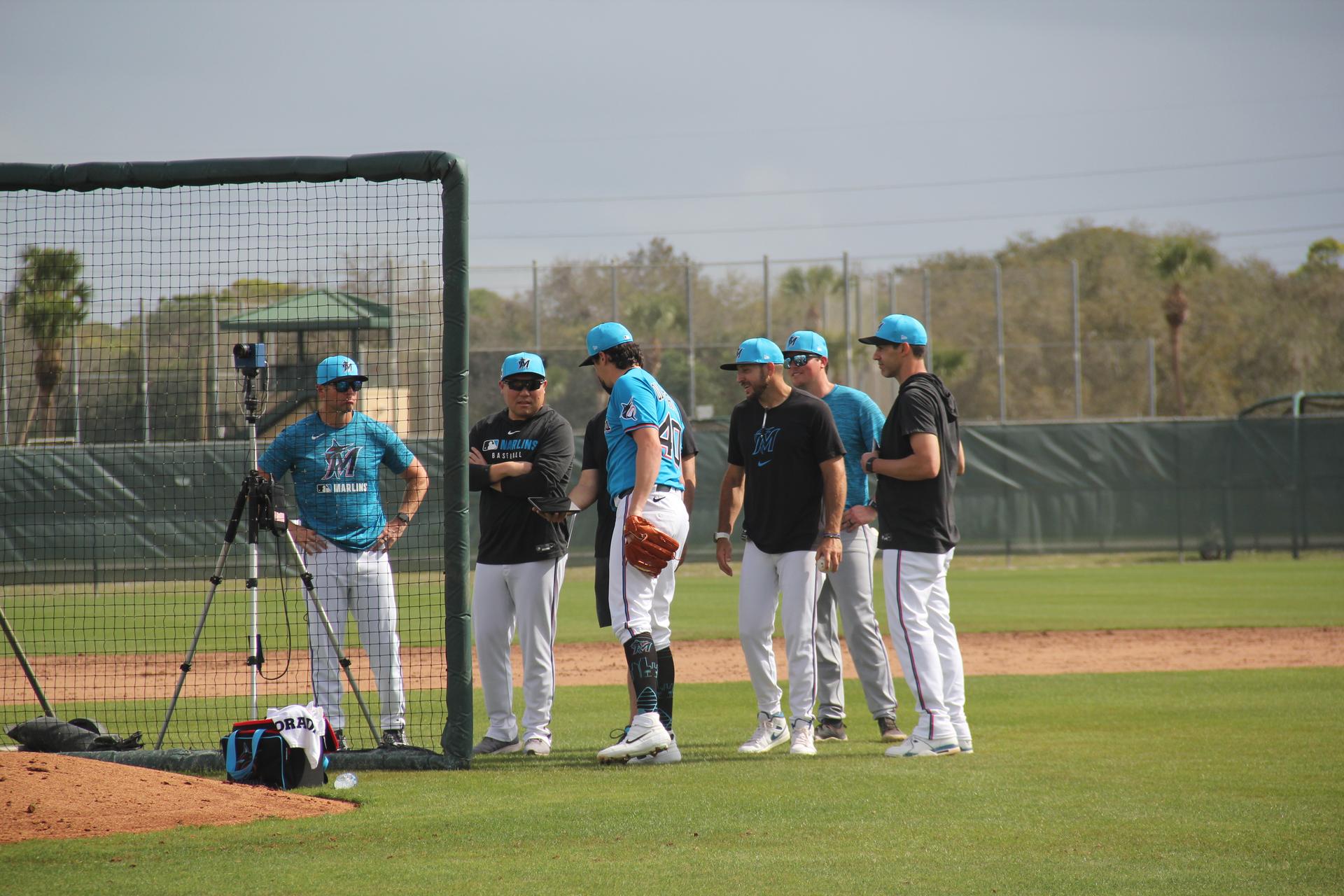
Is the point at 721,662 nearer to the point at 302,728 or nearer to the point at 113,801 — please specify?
the point at 302,728

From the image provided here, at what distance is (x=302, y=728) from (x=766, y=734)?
241 centimetres

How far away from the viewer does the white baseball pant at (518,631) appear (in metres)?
6.67

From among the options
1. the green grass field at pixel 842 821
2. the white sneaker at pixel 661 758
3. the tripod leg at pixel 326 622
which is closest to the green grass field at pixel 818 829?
the green grass field at pixel 842 821

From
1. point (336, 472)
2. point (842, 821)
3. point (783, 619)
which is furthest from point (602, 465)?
point (842, 821)

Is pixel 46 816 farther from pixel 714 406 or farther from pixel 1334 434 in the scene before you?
pixel 714 406

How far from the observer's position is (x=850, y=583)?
7.07 metres

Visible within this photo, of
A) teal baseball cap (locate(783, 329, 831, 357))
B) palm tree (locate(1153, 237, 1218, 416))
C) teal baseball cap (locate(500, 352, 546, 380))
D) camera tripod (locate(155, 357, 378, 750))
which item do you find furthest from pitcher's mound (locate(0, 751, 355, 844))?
palm tree (locate(1153, 237, 1218, 416))

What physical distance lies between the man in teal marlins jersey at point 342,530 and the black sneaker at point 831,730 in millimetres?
2381

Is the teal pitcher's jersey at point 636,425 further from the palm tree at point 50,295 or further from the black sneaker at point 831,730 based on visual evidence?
the palm tree at point 50,295

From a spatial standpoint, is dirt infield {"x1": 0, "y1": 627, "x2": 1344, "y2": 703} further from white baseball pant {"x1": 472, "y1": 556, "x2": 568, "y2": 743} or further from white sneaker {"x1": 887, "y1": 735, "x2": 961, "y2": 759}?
white sneaker {"x1": 887, "y1": 735, "x2": 961, "y2": 759}

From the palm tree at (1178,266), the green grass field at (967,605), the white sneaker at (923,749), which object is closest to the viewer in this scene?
the white sneaker at (923,749)

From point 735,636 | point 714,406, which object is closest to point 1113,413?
point 714,406

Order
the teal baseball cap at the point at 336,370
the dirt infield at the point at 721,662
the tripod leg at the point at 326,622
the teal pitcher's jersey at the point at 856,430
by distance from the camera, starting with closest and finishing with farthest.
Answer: the tripod leg at the point at 326,622, the teal baseball cap at the point at 336,370, the teal pitcher's jersey at the point at 856,430, the dirt infield at the point at 721,662

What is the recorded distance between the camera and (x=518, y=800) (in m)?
5.27
